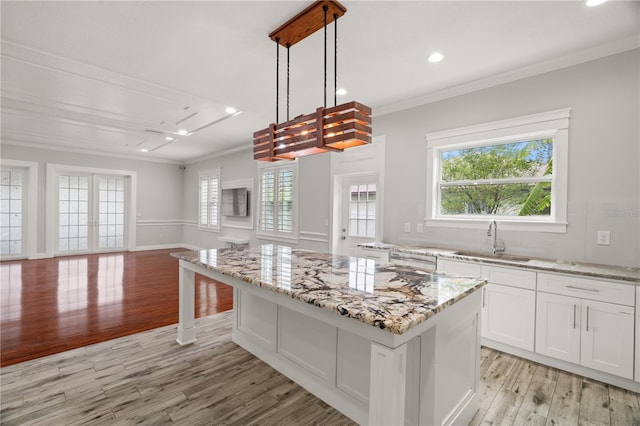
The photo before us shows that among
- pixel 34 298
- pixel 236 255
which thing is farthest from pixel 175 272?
pixel 236 255

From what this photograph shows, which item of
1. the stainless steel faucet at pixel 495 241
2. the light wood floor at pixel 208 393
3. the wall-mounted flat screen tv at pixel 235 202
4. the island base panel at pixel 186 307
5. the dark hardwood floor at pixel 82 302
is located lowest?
the light wood floor at pixel 208 393

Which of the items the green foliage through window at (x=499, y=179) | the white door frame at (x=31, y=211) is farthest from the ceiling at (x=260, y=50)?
the white door frame at (x=31, y=211)

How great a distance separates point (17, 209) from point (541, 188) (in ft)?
32.4

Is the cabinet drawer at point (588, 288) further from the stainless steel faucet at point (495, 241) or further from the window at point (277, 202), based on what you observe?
the window at point (277, 202)

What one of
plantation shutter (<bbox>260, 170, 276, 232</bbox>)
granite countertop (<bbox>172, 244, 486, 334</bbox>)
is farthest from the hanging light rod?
plantation shutter (<bbox>260, 170, 276, 232</bbox>)

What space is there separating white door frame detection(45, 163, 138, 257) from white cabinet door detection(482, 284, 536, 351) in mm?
8921

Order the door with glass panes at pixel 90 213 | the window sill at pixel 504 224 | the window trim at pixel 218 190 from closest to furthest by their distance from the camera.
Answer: the window sill at pixel 504 224
the door with glass panes at pixel 90 213
the window trim at pixel 218 190

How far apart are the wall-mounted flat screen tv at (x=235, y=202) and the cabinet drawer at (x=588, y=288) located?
5.85 m

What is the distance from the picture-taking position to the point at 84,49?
2.90m

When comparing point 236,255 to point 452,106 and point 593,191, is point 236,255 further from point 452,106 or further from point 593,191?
point 593,191

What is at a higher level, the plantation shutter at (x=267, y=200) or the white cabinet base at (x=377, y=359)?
the plantation shutter at (x=267, y=200)

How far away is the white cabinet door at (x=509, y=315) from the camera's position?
270cm

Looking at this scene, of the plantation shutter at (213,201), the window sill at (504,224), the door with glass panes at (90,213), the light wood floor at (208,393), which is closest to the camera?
the light wood floor at (208,393)

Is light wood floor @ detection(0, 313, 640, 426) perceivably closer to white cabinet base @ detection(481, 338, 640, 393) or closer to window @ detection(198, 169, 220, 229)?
white cabinet base @ detection(481, 338, 640, 393)
